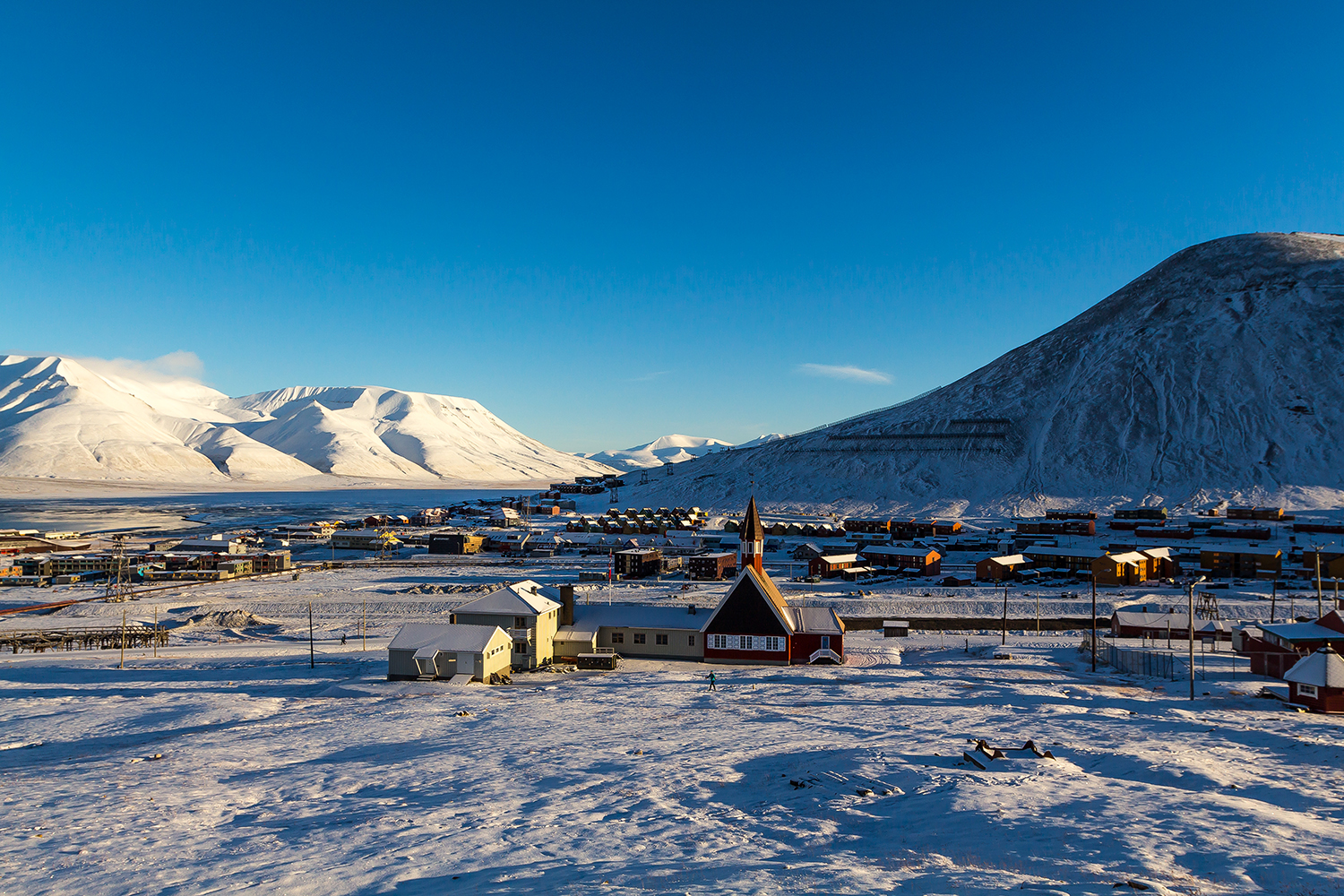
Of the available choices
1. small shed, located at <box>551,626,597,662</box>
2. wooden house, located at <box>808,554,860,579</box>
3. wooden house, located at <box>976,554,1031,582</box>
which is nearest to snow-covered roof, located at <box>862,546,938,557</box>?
wooden house, located at <box>808,554,860,579</box>

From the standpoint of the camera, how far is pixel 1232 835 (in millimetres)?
14844

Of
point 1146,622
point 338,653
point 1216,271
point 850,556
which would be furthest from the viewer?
point 1216,271

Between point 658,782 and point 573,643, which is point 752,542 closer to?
point 573,643

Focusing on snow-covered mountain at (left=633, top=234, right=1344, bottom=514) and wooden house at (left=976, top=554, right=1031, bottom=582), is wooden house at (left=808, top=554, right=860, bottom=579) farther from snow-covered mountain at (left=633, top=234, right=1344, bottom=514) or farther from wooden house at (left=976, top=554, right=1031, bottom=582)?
snow-covered mountain at (left=633, top=234, right=1344, bottom=514)

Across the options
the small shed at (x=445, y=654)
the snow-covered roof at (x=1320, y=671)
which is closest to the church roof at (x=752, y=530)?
the small shed at (x=445, y=654)

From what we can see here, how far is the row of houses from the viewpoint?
123 feet

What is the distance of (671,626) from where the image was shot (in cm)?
4050

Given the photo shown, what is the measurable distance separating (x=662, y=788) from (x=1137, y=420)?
541ft

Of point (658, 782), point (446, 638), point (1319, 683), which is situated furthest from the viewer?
point (446, 638)

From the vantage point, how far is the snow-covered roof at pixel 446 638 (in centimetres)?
3438

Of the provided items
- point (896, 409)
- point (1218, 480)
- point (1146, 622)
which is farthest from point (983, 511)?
point (1146, 622)

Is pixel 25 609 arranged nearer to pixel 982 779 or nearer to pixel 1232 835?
pixel 982 779

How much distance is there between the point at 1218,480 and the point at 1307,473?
1404 centimetres

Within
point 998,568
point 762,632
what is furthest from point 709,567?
point 762,632
